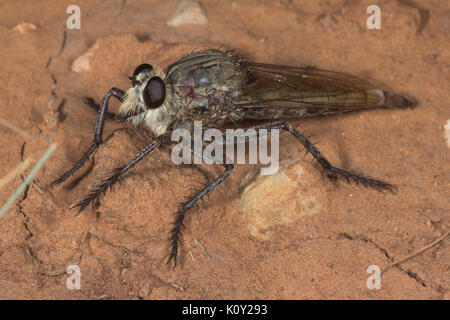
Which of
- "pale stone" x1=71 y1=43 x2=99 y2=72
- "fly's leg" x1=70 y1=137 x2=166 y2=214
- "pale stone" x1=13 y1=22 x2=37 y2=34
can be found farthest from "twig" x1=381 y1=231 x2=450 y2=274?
"pale stone" x1=13 y1=22 x2=37 y2=34

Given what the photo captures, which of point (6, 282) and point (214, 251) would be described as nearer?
point (6, 282)

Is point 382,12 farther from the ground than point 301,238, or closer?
farther from the ground

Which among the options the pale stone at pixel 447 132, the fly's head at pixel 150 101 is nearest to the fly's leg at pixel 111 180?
the fly's head at pixel 150 101

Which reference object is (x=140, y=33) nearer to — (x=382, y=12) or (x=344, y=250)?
(x=382, y=12)

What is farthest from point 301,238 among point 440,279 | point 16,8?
point 16,8

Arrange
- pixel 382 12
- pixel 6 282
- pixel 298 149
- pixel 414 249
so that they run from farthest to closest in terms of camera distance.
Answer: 1. pixel 382 12
2. pixel 298 149
3. pixel 414 249
4. pixel 6 282

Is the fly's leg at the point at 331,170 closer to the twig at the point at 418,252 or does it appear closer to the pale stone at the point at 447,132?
the twig at the point at 418,252
